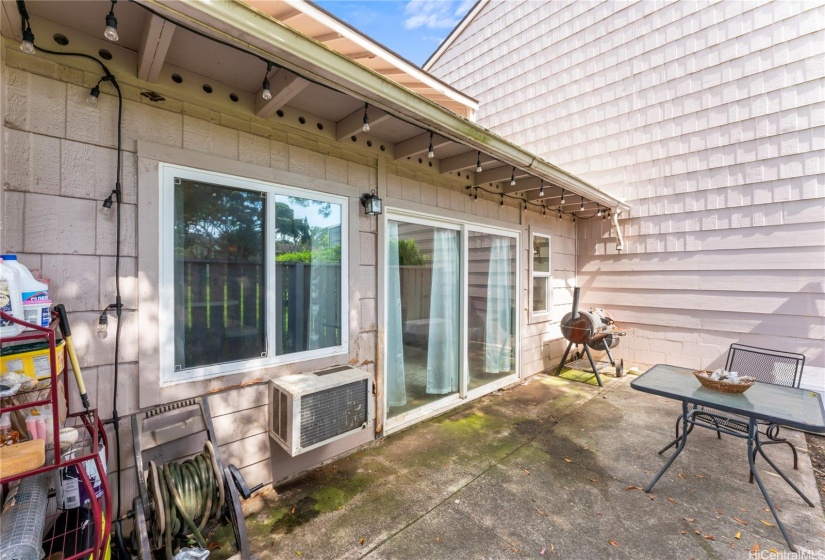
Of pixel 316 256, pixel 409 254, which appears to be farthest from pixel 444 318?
pixel 316 256

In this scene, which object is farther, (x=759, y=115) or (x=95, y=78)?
(x=759, y=115)

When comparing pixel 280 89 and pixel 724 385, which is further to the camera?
pixel 724 385

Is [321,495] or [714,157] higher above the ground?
[714,157]

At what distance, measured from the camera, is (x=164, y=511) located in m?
1.67

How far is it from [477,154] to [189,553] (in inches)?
131

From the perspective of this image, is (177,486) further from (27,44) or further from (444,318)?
(444,318)

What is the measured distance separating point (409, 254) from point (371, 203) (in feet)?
2.40

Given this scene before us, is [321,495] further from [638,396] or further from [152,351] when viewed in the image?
[638,396]

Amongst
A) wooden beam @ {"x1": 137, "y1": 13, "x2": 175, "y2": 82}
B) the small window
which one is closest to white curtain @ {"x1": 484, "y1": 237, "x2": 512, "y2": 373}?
the small window

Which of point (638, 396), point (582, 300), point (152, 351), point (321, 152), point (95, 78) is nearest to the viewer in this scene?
point (95, 78)

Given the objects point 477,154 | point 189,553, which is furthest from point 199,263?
point 477,154

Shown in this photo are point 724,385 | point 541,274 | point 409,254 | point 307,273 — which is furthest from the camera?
point 541,274

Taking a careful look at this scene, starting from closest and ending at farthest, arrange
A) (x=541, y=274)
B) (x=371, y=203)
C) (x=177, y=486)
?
(x=177, y=486) < (x=371, y=203) < (x=541, y=274)

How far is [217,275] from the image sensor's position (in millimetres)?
2238
